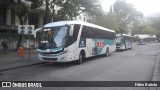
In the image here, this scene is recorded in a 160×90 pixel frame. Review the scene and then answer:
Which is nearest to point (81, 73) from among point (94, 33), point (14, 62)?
point (14, 62)

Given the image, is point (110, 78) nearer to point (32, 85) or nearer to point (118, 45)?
point (32, 85)

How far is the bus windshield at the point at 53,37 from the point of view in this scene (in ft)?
56.7

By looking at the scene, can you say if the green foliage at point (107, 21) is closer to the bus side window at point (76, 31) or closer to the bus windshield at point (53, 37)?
the bus side window at point (76, 31)

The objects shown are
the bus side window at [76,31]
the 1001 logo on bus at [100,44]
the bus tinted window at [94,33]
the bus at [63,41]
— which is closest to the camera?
the bus at [63,41]

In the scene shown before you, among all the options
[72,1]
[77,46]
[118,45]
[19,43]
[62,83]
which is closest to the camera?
[62,83]

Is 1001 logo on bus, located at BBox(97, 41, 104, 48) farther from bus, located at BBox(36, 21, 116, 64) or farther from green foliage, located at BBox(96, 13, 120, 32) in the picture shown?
green foliage, located at BBox(96, 13, 120, 32)

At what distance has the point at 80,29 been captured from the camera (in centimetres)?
1942

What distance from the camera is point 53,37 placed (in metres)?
17.5

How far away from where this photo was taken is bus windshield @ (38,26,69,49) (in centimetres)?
1730

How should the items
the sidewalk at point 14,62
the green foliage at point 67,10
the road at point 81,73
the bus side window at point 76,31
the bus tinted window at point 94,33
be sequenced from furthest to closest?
the green foliage at point 67,10 → the bus tinted window at point 94,33 → the bus side window at point 76,31 → the sidewalk at point 14,62 → the road at point 81,73

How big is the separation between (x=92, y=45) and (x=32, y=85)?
12.9 m

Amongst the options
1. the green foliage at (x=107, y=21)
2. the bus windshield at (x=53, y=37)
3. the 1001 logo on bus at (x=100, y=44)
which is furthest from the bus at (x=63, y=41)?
the green foliage at (x=107, y=21)

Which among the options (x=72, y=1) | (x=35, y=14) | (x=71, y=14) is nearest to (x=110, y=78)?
(x=71, y=14)

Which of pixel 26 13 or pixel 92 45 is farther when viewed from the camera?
pixel 26 13
